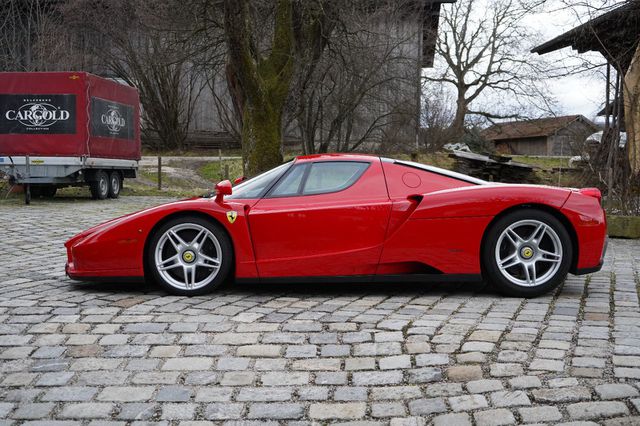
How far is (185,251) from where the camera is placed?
565 cm

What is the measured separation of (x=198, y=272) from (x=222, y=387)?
2201 millimetres

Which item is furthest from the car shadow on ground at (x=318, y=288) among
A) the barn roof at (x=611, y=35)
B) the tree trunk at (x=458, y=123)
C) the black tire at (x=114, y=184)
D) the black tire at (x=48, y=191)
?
the tree trunk at (x=458, y=123)

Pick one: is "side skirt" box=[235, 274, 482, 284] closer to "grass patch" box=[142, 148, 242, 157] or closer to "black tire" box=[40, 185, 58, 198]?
"black tire" box=[40, 185, 58, 198]

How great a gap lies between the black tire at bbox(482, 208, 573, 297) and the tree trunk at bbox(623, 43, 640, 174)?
782 centimetres

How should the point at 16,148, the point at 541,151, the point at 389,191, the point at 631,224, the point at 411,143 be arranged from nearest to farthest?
the point at 389,191, the point at 631,224, the point at 16,148, the point at 411,143, the point at 541,151

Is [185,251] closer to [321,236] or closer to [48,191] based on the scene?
[321,236]

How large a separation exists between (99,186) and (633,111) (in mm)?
12289

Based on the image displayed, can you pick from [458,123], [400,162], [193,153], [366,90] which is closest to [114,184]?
[366,90]

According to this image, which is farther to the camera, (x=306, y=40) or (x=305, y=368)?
(x=306, y=40)

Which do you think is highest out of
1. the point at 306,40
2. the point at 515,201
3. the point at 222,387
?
the point at 306,40

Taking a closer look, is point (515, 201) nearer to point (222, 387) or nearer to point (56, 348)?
point (222, 387)

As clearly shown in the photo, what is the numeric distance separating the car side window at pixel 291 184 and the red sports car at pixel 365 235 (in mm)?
11

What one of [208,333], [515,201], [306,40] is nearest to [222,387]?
[208,333]

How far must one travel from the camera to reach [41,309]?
5.16 meters
